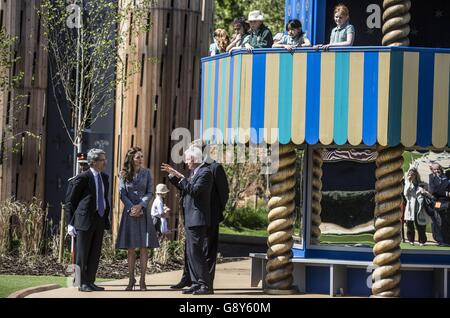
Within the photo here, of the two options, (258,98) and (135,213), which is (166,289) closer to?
(135,213)

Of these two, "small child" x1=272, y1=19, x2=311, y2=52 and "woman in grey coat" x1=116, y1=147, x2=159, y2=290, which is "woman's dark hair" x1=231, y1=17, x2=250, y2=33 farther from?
"woman in grey coat" x1=116, y1=147, x2=159, y2=290

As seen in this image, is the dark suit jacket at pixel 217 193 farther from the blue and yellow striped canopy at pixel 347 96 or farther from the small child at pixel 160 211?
the small child at pixel 160 211

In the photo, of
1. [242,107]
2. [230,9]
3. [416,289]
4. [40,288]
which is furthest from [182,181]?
[230,9]

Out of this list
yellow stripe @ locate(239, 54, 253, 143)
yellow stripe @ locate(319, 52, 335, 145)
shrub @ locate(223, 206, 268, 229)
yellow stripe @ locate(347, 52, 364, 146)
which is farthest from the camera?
shrub @ locate(223, 206, 268, 229)

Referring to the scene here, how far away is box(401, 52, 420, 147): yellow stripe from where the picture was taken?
16578 millimetres

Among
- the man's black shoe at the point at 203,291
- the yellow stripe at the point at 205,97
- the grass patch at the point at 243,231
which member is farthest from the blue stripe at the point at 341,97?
the grass patch at the point at 243,231

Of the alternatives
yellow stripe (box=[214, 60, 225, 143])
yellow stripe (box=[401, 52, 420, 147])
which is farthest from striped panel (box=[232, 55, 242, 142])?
yellow stripe (box=[401, 52, 420, 147])

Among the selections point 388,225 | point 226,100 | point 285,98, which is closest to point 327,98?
point 285,98

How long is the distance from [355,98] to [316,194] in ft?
8.58

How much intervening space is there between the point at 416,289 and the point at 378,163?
77.0 inches

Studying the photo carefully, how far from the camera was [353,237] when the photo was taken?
18.5 m

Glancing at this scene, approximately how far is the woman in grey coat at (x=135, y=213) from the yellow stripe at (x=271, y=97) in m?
1.83

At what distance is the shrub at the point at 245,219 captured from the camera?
35.2 metres

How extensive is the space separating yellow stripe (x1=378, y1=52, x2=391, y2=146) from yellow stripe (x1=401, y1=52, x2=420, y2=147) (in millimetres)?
227
